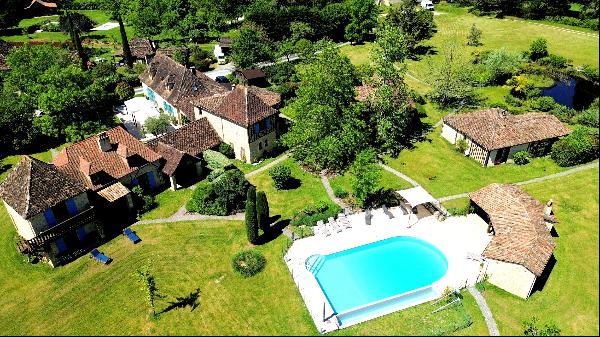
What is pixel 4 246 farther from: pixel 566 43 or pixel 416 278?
pixel 566 43

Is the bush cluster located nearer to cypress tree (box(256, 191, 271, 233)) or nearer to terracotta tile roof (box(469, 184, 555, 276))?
cypress tree (box(256, 191, 271, 233))

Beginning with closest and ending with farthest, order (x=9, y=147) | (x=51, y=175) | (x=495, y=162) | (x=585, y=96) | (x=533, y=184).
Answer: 1. (x=51, y=175)
2. (x=533, y=184)
3. (x=495, y=162)
4. (x=9, y=147)
5. (x=585, y=96)

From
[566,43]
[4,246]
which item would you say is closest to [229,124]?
[4,246]

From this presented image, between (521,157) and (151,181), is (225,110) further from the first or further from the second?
(521,157)

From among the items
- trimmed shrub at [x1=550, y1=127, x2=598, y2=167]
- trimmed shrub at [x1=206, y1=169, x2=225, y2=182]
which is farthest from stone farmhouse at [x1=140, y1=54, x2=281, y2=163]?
trimmed shrub at [x1=550, y1=127, x2=598, y2=167]

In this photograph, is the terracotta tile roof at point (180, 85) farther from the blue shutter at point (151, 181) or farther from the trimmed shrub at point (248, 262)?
the trimmed shrub at point (248, 262)

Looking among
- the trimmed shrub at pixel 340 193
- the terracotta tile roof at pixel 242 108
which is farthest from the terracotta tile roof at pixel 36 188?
the trimmed shrub at pixel 340 193
